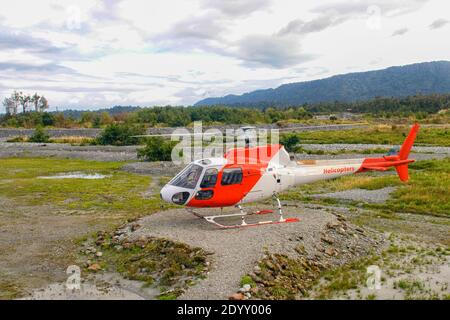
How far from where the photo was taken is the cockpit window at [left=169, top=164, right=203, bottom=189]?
16016mm

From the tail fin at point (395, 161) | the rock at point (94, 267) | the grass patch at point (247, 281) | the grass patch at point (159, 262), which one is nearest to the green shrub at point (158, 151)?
the tail fin at point (395, 161)

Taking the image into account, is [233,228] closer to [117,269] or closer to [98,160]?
[117,269]

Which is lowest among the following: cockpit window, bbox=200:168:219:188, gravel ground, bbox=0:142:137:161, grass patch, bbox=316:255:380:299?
grass patch, bbox=316:255:380:299

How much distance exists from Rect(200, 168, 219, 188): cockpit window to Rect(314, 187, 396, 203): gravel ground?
10.8m

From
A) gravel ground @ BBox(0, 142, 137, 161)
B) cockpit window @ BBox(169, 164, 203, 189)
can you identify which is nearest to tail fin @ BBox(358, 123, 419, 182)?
cockpit window @ BBox(169, 164, 203, 189)

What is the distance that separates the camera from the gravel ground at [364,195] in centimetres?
2361

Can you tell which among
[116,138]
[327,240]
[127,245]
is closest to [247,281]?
[327,240]

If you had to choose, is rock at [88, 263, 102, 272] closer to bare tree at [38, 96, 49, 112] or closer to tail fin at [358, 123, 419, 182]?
tail fin at [358, 123, 419, 182]

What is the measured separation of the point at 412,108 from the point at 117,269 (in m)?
126

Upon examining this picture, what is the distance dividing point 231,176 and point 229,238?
2.60 meters

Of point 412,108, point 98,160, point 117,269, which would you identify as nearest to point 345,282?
point 117,269

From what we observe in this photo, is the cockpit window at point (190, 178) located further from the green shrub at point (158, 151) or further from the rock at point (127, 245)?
the green shrub at point (158, 151)

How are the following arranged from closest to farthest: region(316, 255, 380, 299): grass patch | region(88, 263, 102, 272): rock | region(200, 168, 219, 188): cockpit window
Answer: region(316, 255, 380, 299): grass patch, region(88, 263, 102, 272): rock, region(200, 168, 219, 188): cockpit window

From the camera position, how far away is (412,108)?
4906 inches
